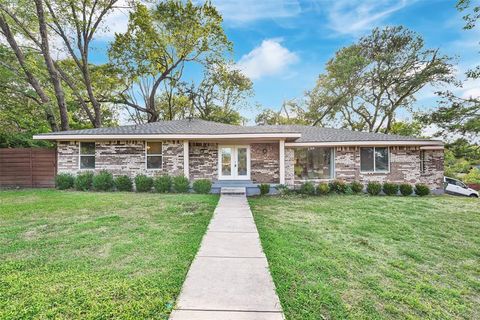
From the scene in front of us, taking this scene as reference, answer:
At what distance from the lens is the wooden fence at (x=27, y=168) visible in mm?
11984

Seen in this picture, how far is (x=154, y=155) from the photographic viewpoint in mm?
11898

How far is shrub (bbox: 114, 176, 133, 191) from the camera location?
10.8 m

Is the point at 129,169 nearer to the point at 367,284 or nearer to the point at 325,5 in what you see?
the point at 367,284

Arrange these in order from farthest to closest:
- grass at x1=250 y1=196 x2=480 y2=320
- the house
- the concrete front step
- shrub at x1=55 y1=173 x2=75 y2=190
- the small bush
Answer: the house
the small bush
shrub at x1=55 y1=173 x2=75 y2=190
the concrete front step
grass at x1=250 y1=196 x2=480 y2=320

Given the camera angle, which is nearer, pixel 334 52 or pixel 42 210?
pixel 42 210

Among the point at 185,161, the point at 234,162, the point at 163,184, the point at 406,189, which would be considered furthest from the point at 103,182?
the point at 406,189

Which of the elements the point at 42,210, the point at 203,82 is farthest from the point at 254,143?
the point at 203,82

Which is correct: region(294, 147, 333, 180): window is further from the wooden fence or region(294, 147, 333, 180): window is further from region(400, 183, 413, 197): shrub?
the wooden fence

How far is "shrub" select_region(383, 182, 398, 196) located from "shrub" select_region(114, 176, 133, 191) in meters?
11.4

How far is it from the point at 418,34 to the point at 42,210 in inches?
1036

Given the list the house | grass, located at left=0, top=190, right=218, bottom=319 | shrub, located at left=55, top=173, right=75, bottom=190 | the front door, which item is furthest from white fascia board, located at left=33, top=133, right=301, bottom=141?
grass, located at left=0, top=190, right=218, bottom=319

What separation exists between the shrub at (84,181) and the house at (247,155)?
0.88 metres

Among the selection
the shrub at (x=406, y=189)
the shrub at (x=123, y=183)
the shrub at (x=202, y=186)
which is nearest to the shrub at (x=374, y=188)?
the shrub at (x=406, y=189)

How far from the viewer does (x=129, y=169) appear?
38.6 ft
